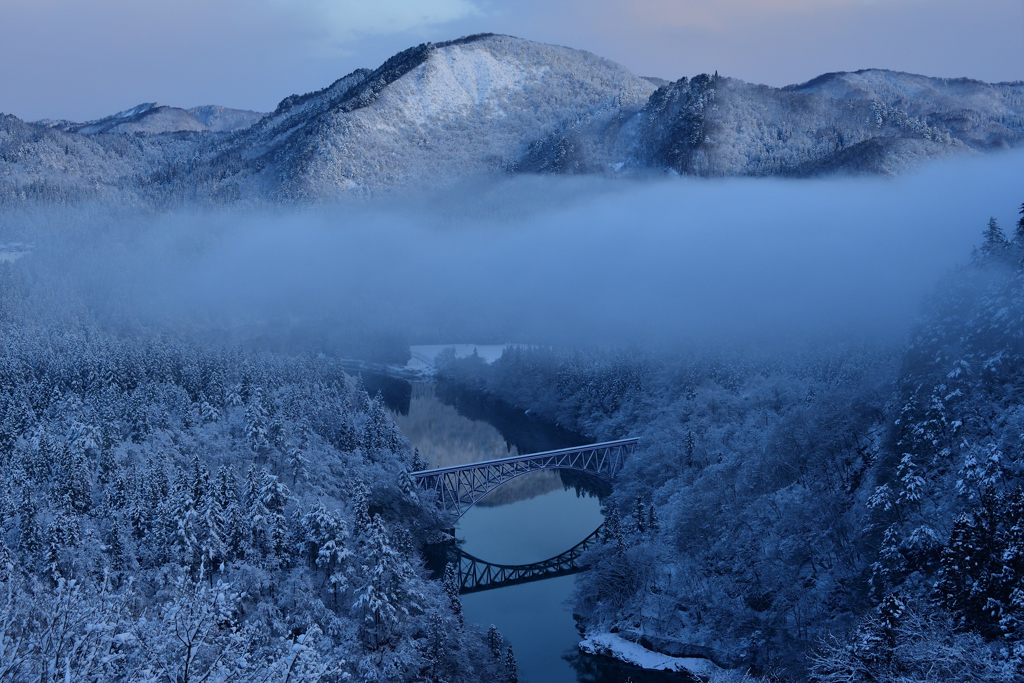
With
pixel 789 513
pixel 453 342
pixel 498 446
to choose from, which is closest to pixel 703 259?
pixel 453 342

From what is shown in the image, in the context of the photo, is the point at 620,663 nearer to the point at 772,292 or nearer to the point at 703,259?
the point at 772,292

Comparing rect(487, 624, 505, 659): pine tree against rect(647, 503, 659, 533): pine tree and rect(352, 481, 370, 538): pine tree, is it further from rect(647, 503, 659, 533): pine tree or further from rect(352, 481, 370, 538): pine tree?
rect(647, 503, 659, 533): pine tree

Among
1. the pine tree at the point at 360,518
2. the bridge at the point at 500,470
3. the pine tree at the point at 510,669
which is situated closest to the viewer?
Answer: the pine tree at the point at 510,669

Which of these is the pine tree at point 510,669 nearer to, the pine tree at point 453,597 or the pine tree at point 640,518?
the pine tree at point 453,597

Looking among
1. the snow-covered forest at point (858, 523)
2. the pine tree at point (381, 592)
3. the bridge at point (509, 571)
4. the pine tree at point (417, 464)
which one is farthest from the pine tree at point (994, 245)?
the pine tree at point (417, 464)

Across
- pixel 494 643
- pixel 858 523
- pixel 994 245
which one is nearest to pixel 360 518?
pixel 494 643

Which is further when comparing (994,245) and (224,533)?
(994,245)

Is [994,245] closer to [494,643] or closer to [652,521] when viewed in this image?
[652,521]
